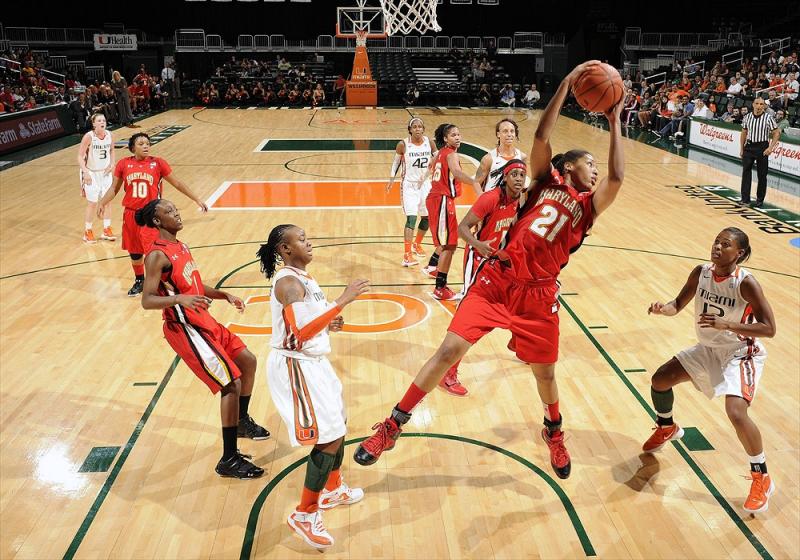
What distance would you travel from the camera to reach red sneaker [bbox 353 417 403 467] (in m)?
3.92

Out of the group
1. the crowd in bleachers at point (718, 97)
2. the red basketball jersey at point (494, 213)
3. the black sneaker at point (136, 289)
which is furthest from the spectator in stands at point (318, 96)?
the red basketball jersey at point (494, 213)

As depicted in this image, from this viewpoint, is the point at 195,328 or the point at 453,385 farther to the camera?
the point at 453,385

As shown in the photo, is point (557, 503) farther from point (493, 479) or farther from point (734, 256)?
point (734, 256)

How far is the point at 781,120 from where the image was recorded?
14.7m

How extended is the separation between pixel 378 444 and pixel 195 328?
3.98 ft

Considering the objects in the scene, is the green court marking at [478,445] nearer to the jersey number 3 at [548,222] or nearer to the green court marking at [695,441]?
the green court marking at [695,441]

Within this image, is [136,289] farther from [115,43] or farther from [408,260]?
[115,43]

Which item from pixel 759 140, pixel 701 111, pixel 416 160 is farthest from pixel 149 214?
pixel 701 111

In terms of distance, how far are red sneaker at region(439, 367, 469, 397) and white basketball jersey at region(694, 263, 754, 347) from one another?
1.79m

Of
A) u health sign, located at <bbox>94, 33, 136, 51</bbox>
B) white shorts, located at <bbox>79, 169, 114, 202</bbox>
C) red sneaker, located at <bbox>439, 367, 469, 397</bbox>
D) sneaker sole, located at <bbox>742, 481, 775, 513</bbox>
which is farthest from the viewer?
u health sign, located at <bbox>94, 33, 136, 51</bbox>

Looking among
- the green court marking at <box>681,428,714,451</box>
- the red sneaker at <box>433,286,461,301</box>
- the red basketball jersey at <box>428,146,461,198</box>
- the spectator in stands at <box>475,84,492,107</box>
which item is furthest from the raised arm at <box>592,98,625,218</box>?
the spectator in stands at <box>475,84,492,107</box>

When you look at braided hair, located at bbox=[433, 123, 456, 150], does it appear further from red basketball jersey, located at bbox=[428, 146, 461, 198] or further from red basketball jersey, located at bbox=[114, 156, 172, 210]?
red basketball jersey, located at bbox=[114, 156, 172, 210]

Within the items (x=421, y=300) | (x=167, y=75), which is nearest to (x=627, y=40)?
(x=167, y=75)

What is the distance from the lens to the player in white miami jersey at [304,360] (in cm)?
339
